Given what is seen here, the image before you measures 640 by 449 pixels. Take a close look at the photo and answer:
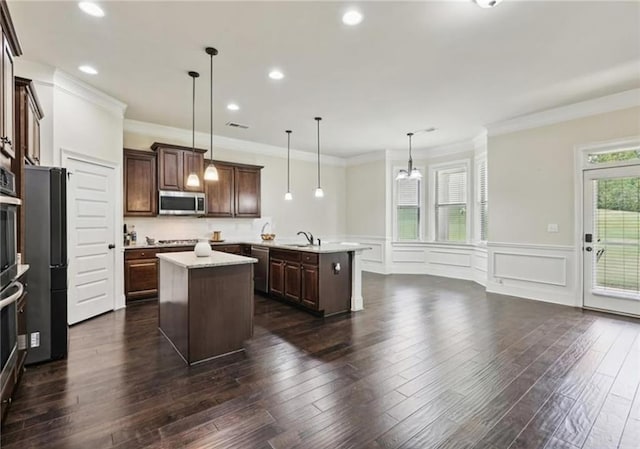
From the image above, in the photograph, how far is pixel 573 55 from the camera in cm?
334

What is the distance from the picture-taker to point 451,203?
7516mm

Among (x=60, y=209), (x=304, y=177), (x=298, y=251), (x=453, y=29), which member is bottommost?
(x=298, y=251)

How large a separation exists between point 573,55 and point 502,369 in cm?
326

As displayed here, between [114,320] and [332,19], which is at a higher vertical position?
[332,19]

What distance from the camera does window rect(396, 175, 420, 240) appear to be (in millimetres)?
8000

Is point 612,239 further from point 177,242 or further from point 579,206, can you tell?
point 177,242

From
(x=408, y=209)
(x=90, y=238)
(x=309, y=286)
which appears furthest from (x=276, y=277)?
(x=408, y=209)

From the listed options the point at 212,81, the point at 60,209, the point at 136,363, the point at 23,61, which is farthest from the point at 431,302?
the point at 23,61

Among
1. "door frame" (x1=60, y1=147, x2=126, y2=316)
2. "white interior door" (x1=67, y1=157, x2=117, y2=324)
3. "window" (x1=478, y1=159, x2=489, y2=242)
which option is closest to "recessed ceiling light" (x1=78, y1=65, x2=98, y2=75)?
"white interior door" (x1=67, y1=157, x2=117, y2=324)

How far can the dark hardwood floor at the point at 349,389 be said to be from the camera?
1.95 metres

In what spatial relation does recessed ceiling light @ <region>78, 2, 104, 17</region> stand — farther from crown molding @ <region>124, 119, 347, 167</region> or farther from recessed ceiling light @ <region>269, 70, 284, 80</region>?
crown molding @ <region>124, 119, 347, 167</region>

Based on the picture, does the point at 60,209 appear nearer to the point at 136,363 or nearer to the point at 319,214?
the point at 136,363

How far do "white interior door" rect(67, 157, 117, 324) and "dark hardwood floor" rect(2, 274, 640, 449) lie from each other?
1.42ft

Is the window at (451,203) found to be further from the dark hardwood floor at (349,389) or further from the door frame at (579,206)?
the dark hardwood floor at (349,389)
